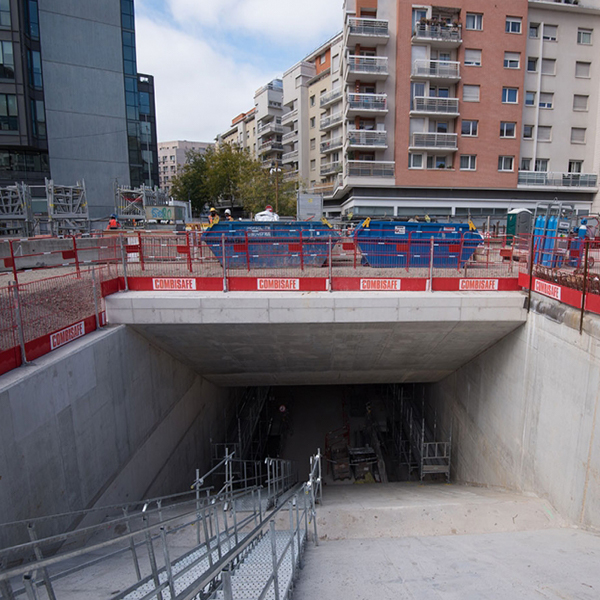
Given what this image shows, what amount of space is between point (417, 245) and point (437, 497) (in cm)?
640

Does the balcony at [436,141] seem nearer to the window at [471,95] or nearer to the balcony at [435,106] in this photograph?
the balcony at [435,106]

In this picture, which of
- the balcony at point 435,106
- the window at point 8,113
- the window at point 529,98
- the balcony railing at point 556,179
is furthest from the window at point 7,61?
the balcony railing at point 556,179

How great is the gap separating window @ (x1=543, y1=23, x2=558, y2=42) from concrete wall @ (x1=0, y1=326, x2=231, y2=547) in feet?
119

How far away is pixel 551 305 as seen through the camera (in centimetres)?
824

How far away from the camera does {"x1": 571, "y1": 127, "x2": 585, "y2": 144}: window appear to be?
104 ft

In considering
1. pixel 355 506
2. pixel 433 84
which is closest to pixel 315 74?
pixel 433 84

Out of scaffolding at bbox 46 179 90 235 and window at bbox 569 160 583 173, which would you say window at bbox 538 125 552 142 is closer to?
window at bbox 569 160 583 173

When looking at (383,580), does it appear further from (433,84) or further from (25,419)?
(433,84)

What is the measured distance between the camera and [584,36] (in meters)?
30.9

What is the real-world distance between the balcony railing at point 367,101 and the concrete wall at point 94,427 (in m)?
26.2

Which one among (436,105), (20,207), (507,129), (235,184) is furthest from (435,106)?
(235,184)

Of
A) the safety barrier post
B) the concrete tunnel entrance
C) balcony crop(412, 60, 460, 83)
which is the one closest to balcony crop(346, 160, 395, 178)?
balcony crop(412, 60, 460, 83)

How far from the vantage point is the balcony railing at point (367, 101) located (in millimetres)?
30516

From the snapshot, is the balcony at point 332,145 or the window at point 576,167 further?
the balcony at point 332,145
